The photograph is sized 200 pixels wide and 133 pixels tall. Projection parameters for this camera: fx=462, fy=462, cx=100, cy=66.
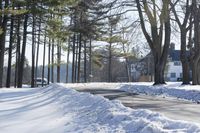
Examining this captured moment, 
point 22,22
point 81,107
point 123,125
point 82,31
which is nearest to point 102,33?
point 82,31

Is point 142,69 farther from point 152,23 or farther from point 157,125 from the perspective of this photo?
point 157,125

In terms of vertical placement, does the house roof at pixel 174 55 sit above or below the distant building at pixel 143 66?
above

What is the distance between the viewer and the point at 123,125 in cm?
1065

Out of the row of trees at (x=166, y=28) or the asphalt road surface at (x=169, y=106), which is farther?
the row of trees at (x=166, y=28)

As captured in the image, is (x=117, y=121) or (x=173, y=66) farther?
(x=173, y=66)

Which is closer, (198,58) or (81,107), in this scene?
(81,107)

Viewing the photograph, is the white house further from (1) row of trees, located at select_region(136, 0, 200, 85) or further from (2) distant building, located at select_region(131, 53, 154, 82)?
(1) row of trees, located at select_region(136, 0, 200, 85)

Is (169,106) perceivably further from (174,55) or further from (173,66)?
(174,55)

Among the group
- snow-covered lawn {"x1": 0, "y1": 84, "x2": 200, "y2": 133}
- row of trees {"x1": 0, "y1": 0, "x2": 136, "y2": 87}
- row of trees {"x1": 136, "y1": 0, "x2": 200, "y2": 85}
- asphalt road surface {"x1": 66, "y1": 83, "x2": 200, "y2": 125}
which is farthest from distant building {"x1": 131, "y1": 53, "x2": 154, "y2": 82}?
snow-covered lawn {"x1": 0, "y1": 84, "x2": 200, "y2": 133}

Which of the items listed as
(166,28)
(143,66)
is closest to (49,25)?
(166,28)

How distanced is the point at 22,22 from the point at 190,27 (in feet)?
51.6

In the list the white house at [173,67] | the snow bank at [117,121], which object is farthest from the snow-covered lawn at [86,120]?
the white house at [173,67]

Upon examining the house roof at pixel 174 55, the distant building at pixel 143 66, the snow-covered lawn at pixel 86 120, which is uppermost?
the house roof at pixel 174 55

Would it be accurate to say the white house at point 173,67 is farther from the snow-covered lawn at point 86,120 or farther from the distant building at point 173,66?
the snow-covered lawn at point 86,120
